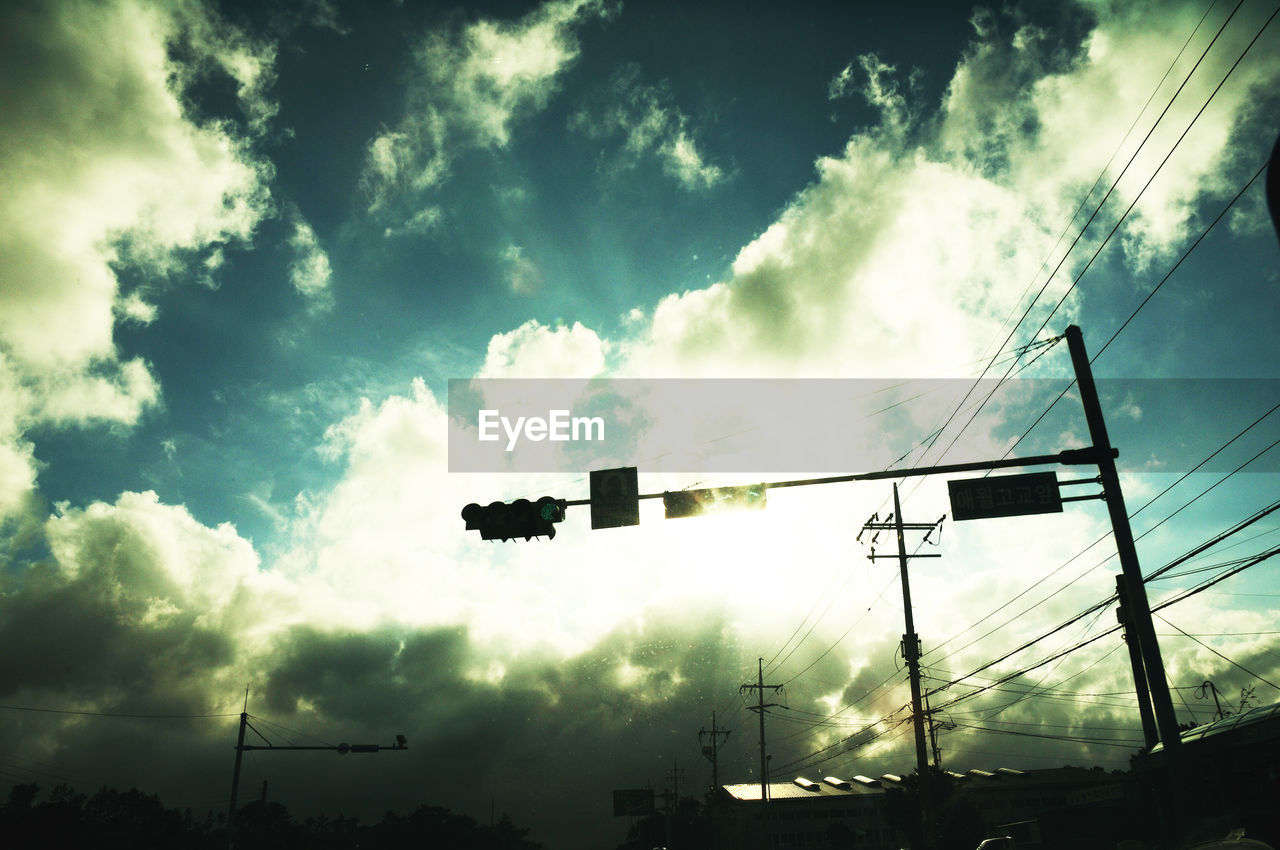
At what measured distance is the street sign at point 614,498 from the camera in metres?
8.85

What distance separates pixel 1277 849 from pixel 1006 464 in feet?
34.4

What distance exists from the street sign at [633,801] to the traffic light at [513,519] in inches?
2849

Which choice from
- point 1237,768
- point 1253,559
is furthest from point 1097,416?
point 1237,768

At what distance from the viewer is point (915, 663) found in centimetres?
2400

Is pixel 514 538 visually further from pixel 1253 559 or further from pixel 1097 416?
pixel 1253 559

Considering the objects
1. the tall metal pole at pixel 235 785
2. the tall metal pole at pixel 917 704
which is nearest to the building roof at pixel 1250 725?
the tall metal pole at pixel 917 704

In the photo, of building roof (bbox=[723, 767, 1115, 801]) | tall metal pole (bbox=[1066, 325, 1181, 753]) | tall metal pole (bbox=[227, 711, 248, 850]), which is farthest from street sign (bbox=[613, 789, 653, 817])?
tall metal pole (bbox=[1066, 325, 1181, 753])

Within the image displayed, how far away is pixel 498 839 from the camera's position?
178 meters

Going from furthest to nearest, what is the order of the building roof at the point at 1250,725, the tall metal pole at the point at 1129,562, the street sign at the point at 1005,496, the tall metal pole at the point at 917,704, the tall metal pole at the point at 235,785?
the tall metal pole at the point at 235,785 < the tall metal pole at the point at 917,704 < the building roof at the point at 1250,725 < the street sign at the point at 1005,496 < the tall metal pole at the point at 1129,562

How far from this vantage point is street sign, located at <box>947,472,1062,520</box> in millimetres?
9477

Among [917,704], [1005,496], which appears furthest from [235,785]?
[1005,496]

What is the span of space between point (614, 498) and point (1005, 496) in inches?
224

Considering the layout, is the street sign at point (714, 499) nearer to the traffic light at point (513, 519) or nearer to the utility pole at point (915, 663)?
the traffic light at point (513, 519)

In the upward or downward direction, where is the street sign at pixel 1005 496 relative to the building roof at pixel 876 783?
upward
